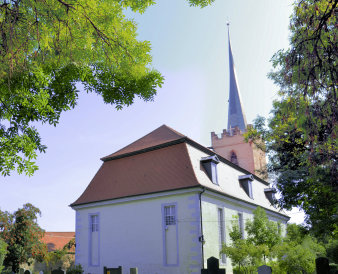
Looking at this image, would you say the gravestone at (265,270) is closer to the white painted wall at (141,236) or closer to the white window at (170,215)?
the white painted wall at (141,236)

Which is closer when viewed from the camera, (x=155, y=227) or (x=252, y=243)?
(x=252, y=243)

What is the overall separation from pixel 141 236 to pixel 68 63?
14.2 metres

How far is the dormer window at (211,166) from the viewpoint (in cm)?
2059

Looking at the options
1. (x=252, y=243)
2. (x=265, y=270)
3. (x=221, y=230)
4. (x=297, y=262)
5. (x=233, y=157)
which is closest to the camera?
(x=265, y=270)

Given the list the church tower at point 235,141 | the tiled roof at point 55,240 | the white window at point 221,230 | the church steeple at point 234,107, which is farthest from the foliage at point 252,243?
the church steeple at point 234,107

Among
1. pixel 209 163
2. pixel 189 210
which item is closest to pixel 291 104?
pixel 189 210

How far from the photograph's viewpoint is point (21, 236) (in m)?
30.0

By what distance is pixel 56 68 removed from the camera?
289 inches

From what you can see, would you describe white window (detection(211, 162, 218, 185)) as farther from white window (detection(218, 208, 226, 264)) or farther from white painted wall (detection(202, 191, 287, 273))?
white window (detection(218, 208, 226, 264))

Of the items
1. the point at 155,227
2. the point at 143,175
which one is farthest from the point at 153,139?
the point at 155,227

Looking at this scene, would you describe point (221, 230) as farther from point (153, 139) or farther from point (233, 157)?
point (233, 157)

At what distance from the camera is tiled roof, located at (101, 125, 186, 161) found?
21719mm

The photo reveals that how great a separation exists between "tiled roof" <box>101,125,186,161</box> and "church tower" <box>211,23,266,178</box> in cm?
1812

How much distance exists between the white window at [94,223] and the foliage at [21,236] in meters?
10.7
